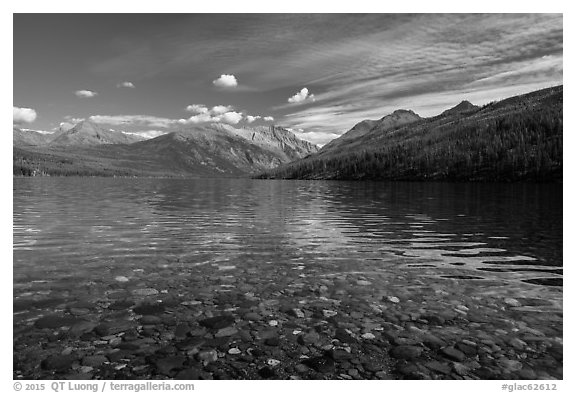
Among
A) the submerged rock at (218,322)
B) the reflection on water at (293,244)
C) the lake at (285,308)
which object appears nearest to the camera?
the lake at (285,308)

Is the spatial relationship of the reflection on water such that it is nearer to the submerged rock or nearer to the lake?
the lake

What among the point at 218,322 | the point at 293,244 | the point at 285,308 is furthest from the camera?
the point at 293,244

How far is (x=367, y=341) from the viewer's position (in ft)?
34.3

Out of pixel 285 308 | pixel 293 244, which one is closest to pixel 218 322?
pixel 285 308

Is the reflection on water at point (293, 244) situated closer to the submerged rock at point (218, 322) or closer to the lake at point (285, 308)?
the lake at point (285, 308)

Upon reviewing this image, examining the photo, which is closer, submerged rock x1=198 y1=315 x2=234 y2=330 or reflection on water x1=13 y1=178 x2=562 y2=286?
submerged rock x1=198 y1=315 x2=234 y2=330

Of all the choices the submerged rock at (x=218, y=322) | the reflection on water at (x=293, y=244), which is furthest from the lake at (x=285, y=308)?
the reflection on water at (x=293, y=244)

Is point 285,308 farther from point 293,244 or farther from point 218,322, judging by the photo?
point 293,244

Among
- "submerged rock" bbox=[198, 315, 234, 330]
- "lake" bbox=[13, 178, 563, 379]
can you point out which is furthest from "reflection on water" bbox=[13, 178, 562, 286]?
"submerged rock" bbox=[198, 315, 234, 330]

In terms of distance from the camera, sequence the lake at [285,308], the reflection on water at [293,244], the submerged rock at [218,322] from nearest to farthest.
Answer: the lake at [285,308] < the submerged rock at [218,322] < the reflection on water at [293,244]

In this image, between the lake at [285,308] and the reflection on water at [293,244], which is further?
the reflection on water at [293,244]

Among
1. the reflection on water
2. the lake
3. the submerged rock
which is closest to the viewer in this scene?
the lake
